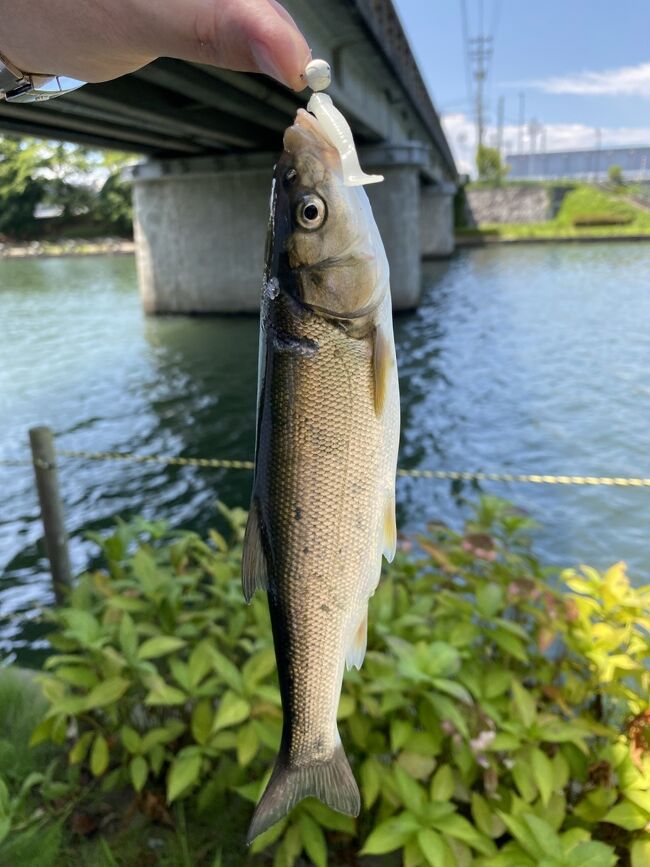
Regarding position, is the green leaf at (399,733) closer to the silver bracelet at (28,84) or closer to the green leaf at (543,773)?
the green leaf at (543,773)

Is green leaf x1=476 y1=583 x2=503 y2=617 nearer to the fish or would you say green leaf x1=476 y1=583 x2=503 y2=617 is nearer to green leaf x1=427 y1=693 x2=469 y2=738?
green leaf x1=427 y1=693 x2=469 y2=738

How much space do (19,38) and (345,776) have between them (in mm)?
1841

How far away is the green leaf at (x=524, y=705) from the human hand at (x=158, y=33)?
237 cm

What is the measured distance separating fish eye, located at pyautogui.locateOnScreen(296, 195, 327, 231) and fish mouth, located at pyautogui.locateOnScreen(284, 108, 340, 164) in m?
0.09

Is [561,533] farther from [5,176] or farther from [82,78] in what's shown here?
[5,176]

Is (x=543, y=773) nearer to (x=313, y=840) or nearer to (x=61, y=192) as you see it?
(x=313, y=840)

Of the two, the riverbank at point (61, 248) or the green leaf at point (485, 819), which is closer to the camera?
the green leaf at point (485, 819)

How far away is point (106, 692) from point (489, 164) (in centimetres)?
7887

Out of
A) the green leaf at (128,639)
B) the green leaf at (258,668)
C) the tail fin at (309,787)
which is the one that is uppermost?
the tail fin at (309,787)

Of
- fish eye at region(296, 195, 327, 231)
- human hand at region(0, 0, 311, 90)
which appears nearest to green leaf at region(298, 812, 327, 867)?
fish eye at region(296, 195, 327, 231)

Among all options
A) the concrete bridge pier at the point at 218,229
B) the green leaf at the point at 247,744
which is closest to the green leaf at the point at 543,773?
the green leaf at the point at 247,744

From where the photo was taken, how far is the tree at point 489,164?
72.8 m

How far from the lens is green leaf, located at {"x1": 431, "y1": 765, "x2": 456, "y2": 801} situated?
2.58 metres

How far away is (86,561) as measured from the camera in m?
7.24
